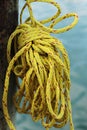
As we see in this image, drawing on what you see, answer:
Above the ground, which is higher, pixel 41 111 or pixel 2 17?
pixel 2 17

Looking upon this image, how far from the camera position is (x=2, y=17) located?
1652mm

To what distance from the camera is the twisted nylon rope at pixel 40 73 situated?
1.64 meters

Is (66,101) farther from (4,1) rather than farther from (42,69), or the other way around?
(4,1)

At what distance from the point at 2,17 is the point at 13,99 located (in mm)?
416

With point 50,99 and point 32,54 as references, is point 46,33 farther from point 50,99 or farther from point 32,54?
point 50,99

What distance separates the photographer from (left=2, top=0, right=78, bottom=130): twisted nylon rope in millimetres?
1644

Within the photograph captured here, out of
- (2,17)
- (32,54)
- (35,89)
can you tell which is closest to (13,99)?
(35,89)

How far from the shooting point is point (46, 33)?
1726mm

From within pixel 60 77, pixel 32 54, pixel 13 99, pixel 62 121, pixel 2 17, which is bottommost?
pixel 62 121

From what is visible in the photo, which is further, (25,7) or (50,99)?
(25,7)

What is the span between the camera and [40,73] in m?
1.64

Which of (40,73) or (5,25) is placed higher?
(5,25)

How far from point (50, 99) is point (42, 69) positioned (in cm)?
14

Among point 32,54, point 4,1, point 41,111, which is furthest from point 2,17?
point 41,111
